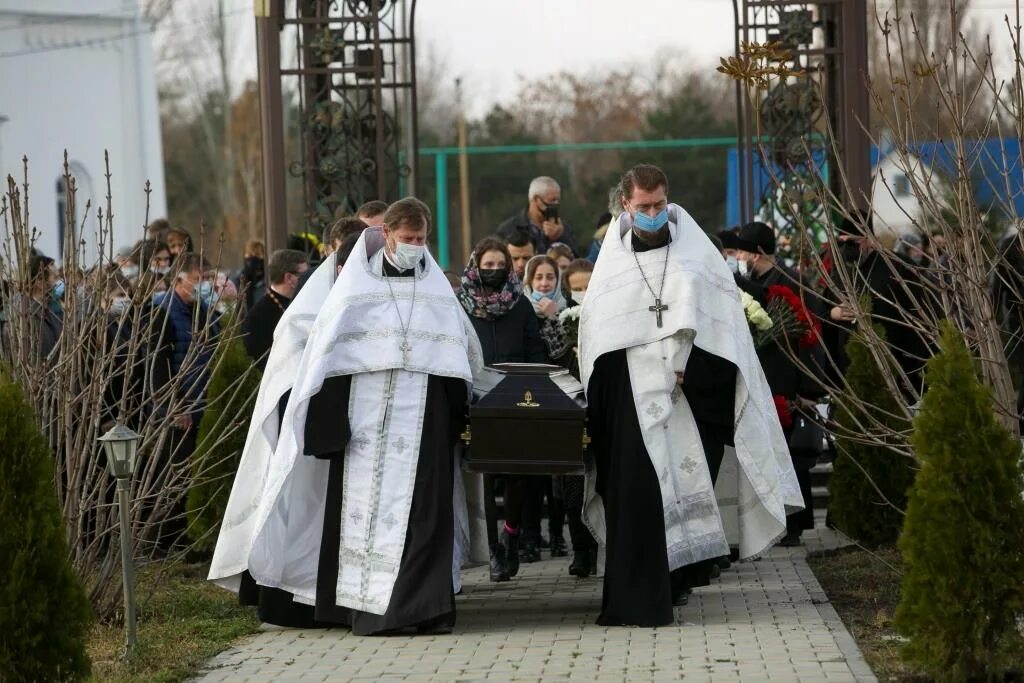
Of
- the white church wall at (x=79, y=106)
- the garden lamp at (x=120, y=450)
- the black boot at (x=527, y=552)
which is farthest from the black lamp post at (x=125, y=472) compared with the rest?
the white church wall at (x=79, y=106)

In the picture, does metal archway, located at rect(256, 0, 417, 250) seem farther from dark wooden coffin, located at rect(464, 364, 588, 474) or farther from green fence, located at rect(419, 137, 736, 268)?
green fence, located at rect(419, 137, 736, 268)

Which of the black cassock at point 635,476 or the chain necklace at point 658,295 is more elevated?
the chain necklace at point 658,295

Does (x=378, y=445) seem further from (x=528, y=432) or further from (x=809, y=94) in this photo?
(x=809, y=94)

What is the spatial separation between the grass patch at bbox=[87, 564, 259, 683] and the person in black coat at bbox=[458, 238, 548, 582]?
54.0 inches

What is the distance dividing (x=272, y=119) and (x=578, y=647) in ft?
24.3

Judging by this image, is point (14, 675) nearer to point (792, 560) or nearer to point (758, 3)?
point (792, 560)

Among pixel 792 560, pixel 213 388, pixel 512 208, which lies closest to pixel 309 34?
pixel 213 388

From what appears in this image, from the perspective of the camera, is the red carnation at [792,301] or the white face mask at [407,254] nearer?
the white face mask at [407,254]

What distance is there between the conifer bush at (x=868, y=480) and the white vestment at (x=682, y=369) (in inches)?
84.6

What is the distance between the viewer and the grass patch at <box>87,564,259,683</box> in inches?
286

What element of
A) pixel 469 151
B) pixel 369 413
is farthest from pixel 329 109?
pixel 469 151

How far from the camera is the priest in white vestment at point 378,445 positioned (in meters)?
7.89

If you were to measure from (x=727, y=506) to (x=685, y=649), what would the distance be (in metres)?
1.57

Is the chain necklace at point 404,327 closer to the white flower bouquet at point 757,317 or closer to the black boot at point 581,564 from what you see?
the black boot at point 581,564
